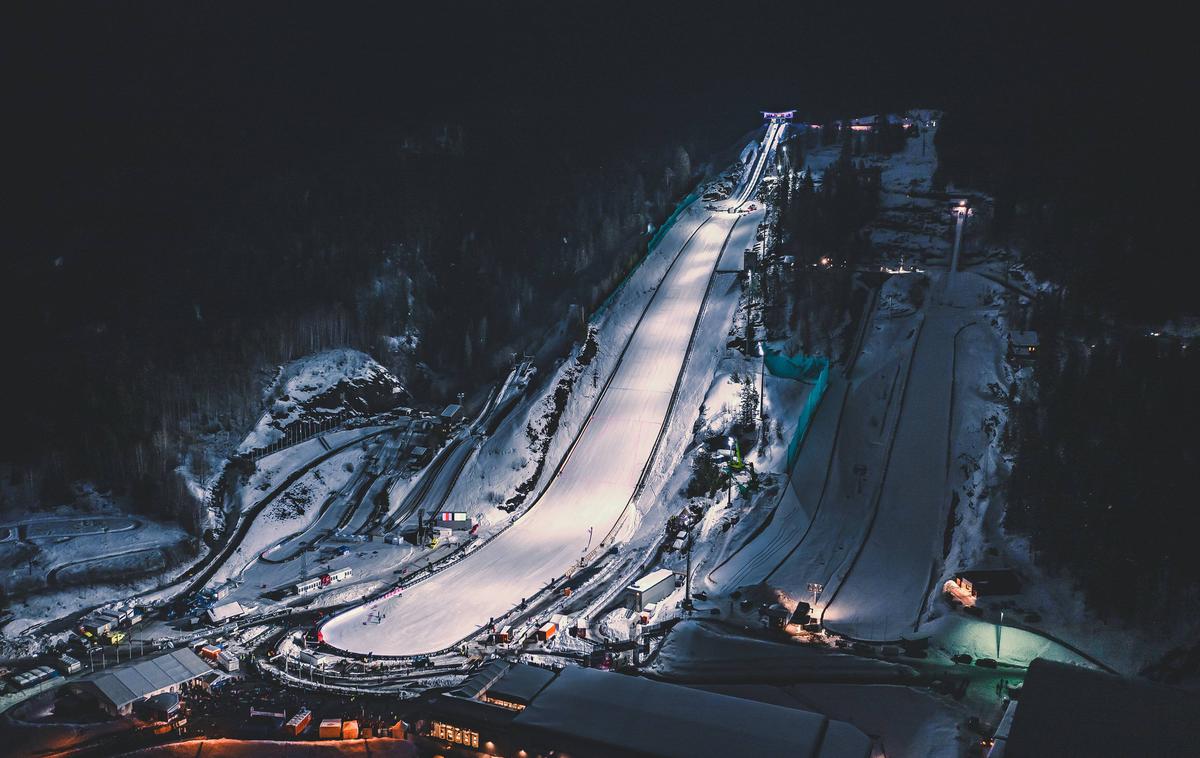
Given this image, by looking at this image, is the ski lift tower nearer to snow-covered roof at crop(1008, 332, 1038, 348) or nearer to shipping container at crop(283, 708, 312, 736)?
snow-covered roof at crop(1008, 332, 1038, 348)

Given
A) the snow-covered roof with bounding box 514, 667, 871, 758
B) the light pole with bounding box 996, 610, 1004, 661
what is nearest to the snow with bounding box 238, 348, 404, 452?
the snow-covered roof with bounding box 514, 667, 871, 758

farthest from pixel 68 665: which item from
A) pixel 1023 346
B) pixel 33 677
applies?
pixel 1023 346

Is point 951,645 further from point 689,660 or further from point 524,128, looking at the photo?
point 524,128

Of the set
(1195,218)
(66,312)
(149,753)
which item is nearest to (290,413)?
(66,312)

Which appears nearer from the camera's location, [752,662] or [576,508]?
[752,662]

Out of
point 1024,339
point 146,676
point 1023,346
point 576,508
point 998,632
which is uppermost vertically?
point 1024,339

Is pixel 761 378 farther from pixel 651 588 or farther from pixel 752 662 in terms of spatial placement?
pixel 752 662

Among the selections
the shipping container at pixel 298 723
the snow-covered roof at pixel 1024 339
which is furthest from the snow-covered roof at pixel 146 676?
the snow-covered roof at pixel 1024 339
